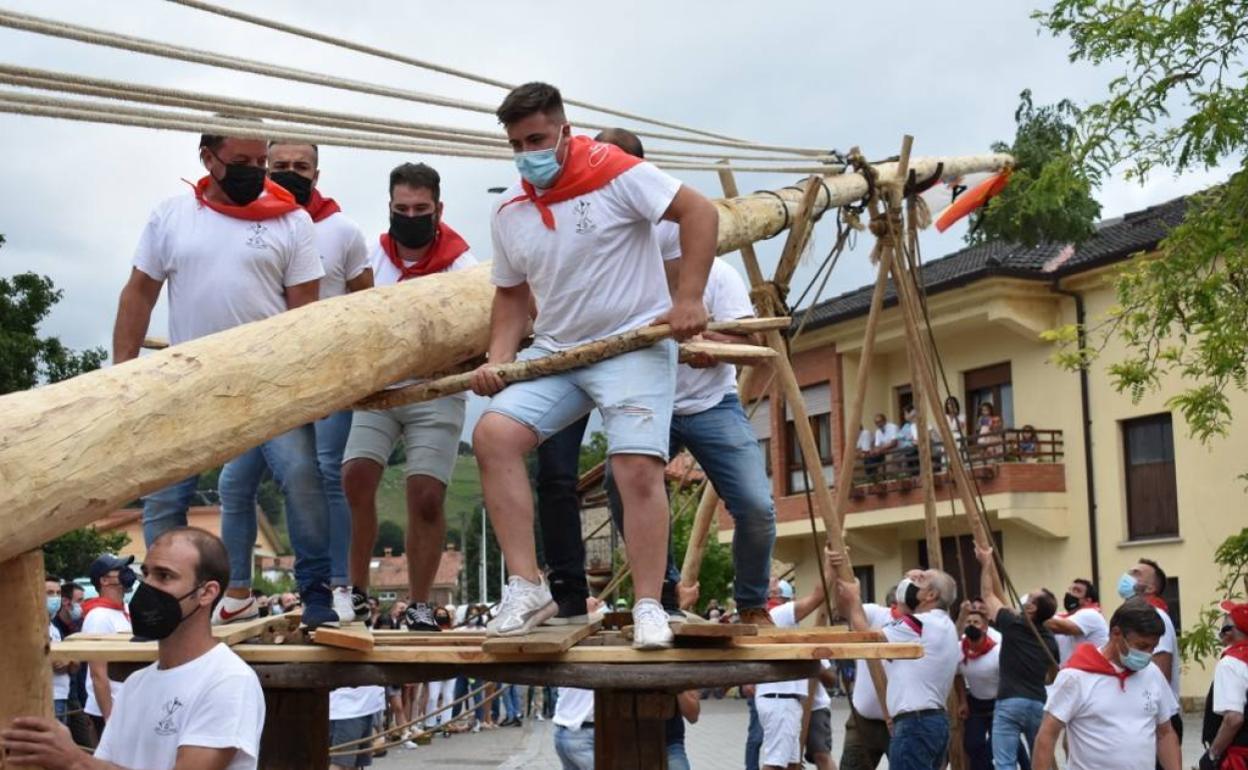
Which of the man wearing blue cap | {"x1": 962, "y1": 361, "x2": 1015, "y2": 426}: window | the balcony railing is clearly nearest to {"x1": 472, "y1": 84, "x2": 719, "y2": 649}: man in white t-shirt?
the man wearing blue cap

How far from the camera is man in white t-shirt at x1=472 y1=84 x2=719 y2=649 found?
593 cm

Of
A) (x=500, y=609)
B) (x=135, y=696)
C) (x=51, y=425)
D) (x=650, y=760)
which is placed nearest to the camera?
(x=51, y=425)

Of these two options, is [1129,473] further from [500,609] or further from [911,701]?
[500,609]

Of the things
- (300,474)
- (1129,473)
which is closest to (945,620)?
(300,474)

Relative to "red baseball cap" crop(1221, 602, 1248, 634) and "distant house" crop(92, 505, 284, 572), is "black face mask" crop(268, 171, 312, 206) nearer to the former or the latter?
"red baseball cap" crop(1221, 602, 1248, 634)

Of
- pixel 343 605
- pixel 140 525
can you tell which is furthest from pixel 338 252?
pixel 140 525

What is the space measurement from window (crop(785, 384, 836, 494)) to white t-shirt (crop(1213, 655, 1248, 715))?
26639mm

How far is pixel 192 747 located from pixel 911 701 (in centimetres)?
750

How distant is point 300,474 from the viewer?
6.73m

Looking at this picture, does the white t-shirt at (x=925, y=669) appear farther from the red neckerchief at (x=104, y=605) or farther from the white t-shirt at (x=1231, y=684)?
the red neckerchief at (x=104, y=605)

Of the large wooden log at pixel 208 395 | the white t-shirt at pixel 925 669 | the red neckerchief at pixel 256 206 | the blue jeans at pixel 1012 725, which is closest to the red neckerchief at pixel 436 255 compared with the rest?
the large wooden log at pixel 208 395

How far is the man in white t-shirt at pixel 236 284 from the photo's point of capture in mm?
6617

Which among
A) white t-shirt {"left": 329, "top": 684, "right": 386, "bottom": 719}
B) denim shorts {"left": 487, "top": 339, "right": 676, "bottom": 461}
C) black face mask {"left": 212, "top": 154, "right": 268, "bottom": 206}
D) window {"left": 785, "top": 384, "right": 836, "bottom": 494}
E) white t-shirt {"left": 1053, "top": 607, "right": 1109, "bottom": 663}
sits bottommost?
white t-shirt {"left": 329, "top": 684, "right": 386, "bottom": 719}

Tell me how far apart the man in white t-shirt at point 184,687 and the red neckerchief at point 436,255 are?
8.49ft
